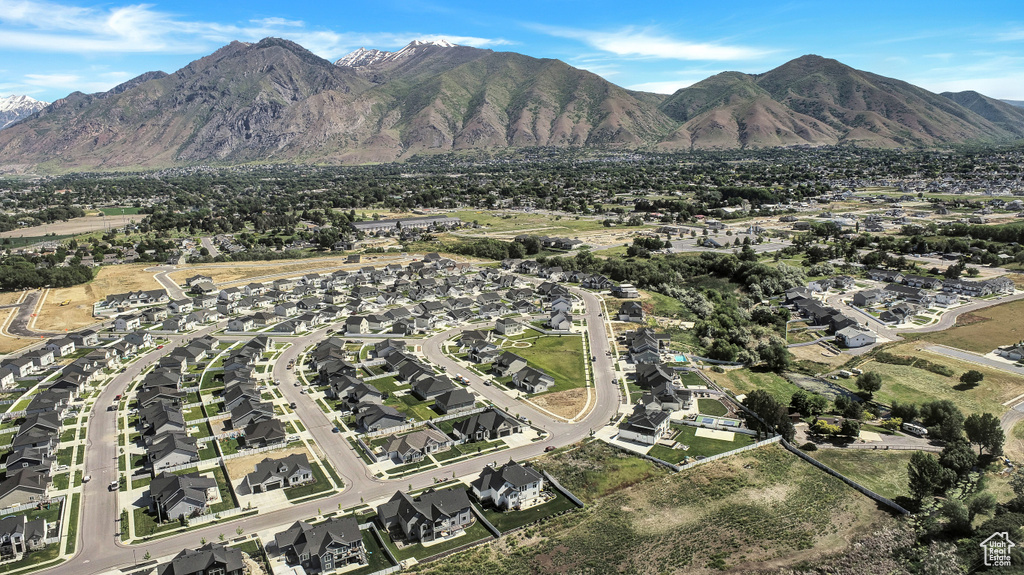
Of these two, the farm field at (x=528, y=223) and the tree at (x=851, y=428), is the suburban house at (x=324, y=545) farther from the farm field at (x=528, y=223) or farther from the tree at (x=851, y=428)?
the farm field at (x=528, y=223)

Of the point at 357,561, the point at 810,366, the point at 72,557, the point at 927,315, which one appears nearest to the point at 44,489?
the point at 72,557

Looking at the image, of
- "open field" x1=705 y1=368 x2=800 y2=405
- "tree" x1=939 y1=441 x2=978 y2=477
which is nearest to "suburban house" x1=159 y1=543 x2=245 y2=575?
"open field" x1=705 y1=368 x2=800 y2=405

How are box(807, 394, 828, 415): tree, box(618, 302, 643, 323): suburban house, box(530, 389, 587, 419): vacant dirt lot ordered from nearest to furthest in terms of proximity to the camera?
box(807, 394, 828, 415): tree → box(530, 389, 587, 419): vacant dirt lot → box(618, 302, 643, 323): suburban house

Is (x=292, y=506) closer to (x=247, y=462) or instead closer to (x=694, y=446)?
(x=247, y=462)

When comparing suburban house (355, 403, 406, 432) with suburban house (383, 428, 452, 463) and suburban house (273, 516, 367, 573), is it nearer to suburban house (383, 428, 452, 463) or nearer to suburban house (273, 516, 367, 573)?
suburban house (383, 428, 452, 463)

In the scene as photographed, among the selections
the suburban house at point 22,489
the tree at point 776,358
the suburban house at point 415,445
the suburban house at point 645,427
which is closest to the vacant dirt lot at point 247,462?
the suburban house at point 415,445

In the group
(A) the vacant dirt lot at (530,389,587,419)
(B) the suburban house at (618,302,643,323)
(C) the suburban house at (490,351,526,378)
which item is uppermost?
(B) the suburban house at (618,302,643,323)

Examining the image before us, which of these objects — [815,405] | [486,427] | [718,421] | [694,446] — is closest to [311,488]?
[486,427]
